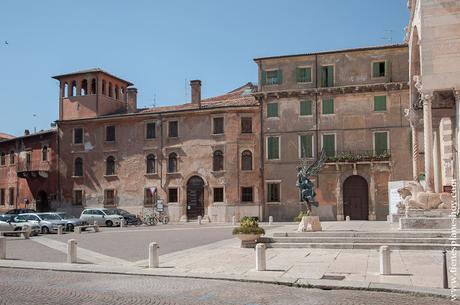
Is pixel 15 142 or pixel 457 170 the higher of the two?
pixel 15 142

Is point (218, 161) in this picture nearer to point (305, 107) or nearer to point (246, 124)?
point (246, 124)

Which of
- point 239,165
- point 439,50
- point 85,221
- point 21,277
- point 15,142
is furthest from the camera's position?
point 15,142

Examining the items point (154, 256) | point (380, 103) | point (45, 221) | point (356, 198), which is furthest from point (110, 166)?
point (154, 256)

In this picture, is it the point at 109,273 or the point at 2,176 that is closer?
the point at 109,273

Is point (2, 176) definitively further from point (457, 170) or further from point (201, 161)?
point (457, 170)

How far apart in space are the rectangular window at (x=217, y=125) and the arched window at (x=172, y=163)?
4.02 metres

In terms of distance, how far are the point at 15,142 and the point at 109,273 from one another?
140 ft

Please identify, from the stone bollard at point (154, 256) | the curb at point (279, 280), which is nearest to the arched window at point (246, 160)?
the curb at point (279, 280)

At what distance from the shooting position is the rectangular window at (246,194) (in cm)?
4266

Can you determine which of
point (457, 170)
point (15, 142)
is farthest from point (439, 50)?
point (15, 142)

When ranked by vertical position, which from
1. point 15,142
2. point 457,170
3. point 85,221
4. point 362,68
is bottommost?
point 85,221

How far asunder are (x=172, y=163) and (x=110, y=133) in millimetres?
6502

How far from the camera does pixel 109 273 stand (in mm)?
14562

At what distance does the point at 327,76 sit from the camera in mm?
40875
